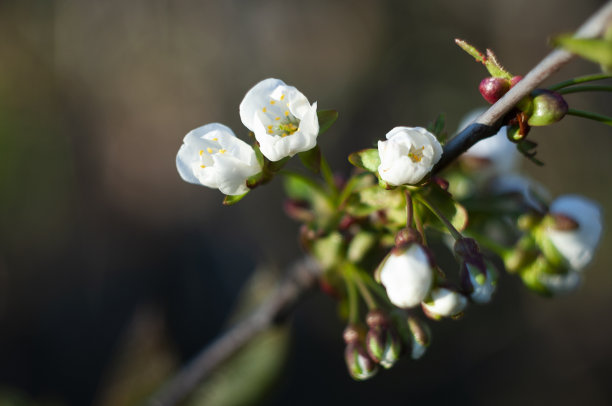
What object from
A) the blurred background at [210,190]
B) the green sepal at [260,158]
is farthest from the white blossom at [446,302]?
the blurred background at [210,190]

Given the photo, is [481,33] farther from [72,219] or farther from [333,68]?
[72,219]

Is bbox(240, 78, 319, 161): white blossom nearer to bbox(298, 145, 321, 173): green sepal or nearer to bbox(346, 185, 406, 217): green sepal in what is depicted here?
bbox(298, 145, 321, 173): green sepal

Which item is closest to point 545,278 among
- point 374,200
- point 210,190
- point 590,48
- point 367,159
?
point 374,200

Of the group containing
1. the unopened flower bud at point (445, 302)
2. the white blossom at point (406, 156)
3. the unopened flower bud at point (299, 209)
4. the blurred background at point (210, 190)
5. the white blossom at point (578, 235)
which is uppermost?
the white blossom at point (406, 156)

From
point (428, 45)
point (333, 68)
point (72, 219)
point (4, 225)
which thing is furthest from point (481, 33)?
point (4, 225)

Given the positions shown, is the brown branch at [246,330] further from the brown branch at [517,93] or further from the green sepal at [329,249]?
the brown branch at [517,93]

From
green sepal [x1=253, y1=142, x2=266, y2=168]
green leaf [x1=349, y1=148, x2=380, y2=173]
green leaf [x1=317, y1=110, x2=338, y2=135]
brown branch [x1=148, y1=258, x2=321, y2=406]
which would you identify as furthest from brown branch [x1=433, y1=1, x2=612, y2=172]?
brown branch [x1=148, y1=258, x2=321, y2=406]
